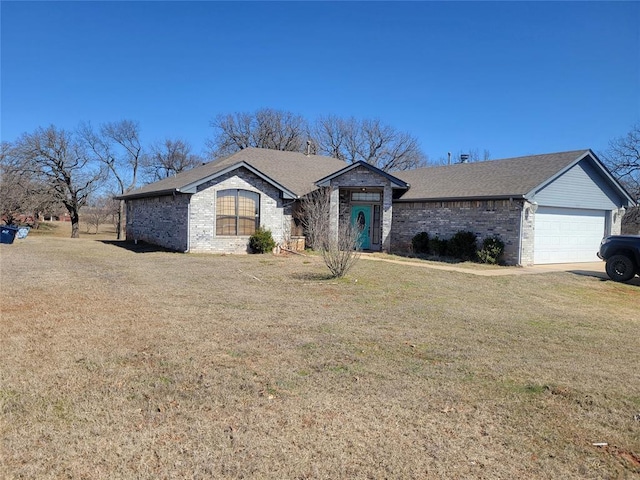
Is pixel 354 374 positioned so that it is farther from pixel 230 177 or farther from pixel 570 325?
pixel 230 177

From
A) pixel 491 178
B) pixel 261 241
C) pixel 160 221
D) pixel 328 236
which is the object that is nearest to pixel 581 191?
pixel 491 178

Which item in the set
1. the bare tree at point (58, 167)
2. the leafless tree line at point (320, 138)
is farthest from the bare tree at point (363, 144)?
the bare tree at point (58, 167)

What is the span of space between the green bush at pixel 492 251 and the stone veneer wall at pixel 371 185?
471 centimetres

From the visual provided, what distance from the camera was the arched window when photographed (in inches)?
736

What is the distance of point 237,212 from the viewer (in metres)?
19.0

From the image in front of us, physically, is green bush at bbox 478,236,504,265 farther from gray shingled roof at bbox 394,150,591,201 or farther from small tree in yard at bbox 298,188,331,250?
small tree in yard at bbox 298,188,331,250

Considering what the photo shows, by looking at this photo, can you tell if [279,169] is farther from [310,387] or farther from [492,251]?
[310,387]

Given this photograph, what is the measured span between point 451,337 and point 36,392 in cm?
512

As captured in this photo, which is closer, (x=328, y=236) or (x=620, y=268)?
(x=620, y=268)

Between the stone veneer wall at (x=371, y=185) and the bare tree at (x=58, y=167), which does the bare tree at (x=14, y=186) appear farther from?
the stone veneer wall at (x=371, y=185)

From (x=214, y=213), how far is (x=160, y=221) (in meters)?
4.32

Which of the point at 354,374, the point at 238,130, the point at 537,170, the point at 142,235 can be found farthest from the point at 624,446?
the point at 238,130

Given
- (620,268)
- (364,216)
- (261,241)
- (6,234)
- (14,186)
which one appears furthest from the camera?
(14,186)

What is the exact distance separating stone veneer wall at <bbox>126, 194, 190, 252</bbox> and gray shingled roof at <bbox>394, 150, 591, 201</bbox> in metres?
9.96
